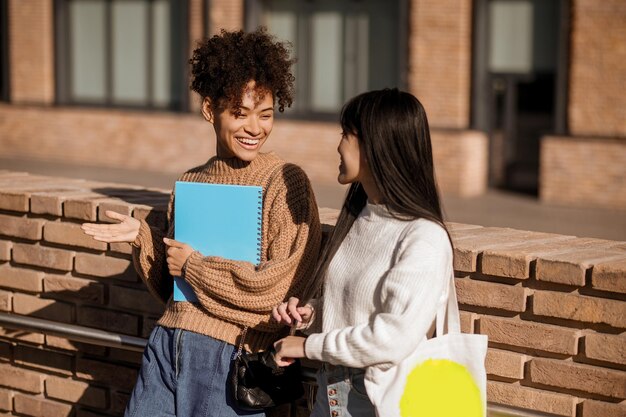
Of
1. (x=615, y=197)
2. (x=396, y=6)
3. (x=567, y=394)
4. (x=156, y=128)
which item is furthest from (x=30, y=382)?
(x=156, y=128)

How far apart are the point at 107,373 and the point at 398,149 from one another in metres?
1.87

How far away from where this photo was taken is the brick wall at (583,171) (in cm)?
1495

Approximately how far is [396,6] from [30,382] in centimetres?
1322

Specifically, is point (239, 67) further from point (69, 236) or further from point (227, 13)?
point (227, 13)

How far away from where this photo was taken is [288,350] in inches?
114

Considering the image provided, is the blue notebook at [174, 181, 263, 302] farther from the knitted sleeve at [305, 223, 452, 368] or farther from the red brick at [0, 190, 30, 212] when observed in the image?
the red brick at [0, 190, 30, 212]

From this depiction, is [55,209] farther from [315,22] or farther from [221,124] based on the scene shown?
[315,22]

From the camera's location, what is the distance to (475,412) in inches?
113

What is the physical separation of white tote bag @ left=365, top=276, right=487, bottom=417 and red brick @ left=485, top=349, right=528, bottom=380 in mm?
322

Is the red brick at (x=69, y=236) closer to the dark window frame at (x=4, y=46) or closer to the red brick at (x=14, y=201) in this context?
the red brick at (x=14, y=201)

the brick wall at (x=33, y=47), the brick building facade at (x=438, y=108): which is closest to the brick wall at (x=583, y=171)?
the brick building facade at (x=438, y=108)

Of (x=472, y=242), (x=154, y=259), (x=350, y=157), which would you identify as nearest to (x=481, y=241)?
(x=472, y=242)

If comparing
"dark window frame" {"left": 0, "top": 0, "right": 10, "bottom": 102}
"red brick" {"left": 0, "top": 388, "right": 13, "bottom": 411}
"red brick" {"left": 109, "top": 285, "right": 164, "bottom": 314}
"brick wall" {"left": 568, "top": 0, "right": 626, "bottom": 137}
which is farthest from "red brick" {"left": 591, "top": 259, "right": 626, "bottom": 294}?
"dark window frame" {"left": 0, "top": 0, "right": 10, "bottom": 102}

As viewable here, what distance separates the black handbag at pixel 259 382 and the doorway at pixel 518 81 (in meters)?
12.9
